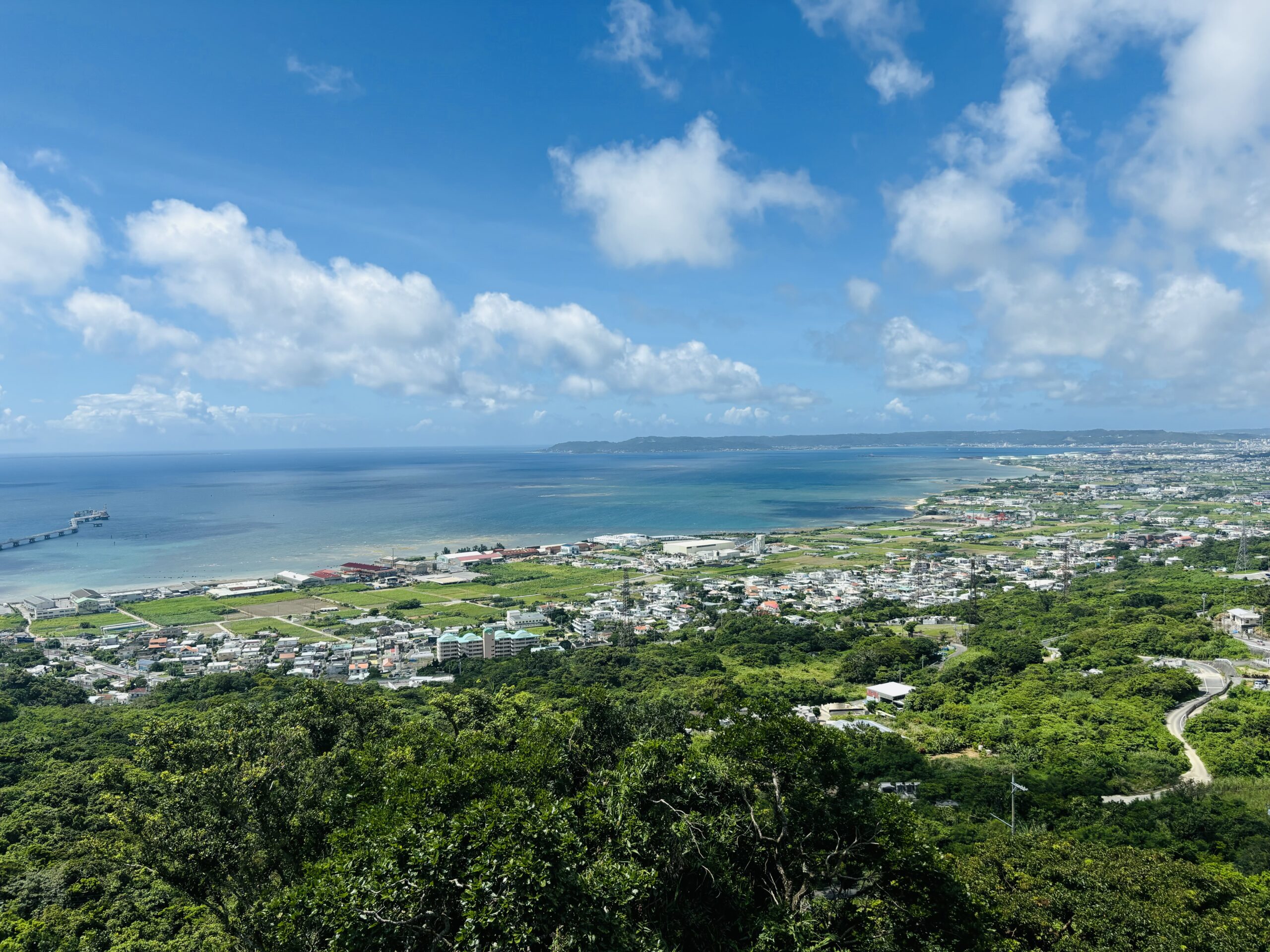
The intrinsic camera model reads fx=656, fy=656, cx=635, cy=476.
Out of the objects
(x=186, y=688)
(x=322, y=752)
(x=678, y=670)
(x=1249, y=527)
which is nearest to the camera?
(x=322, y=752)

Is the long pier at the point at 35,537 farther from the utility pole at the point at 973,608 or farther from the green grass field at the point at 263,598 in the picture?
the utility pole at the point at 973,608

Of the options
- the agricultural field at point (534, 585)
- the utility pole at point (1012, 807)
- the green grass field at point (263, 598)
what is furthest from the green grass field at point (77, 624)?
the utility pole at point (1012, 807)

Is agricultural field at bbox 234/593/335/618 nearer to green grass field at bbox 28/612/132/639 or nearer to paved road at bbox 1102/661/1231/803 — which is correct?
green grass field at bbox 28/612/132/639

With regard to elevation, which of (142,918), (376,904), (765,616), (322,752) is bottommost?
(765,616)

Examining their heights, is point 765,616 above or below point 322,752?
below

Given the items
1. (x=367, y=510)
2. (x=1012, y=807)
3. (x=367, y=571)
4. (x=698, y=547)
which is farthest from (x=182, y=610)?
(x=367, y=510)

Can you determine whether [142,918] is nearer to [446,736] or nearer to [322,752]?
[322,752]

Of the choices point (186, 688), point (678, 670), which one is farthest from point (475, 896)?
point (186, 688)
